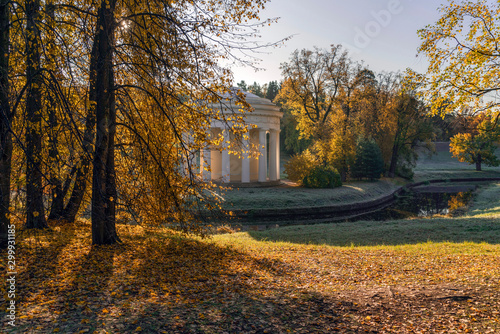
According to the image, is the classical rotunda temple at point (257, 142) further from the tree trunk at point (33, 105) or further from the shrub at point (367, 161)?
the tree trunk at point (33, 105)

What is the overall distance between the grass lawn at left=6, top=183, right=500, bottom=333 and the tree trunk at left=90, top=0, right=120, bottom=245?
0.63 m

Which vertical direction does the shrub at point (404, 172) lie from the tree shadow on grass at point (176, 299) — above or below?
above

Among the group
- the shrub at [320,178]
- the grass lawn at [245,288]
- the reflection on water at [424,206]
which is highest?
the shrub at [320,178]

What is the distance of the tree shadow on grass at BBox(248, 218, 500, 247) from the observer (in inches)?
484

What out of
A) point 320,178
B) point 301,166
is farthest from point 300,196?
point 301,166

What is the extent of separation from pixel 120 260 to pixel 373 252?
6110mm

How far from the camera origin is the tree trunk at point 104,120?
7555 millimetres

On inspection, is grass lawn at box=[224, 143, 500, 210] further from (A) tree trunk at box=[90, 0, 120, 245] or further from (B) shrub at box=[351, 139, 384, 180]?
(A) tree trunk at box=[90, 0, 120, 245]

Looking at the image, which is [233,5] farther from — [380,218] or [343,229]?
[380,218]

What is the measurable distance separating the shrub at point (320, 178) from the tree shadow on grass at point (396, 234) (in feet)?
44.3

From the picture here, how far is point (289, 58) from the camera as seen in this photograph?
36.7 m

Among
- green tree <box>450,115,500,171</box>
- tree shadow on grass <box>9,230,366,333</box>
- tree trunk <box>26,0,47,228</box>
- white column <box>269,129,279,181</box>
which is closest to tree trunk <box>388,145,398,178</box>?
green tree <box>450,115,500,171</box>

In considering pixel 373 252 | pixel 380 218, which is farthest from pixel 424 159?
pixel 373 252

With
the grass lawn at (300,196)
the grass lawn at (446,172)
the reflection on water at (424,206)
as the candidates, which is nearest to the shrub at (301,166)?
the grass lawn at (300,196)
